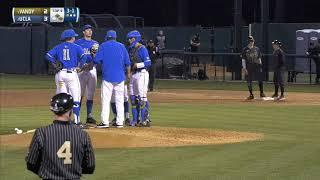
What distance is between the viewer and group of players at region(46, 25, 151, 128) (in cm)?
1398

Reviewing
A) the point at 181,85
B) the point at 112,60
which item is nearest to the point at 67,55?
the point at 112,60

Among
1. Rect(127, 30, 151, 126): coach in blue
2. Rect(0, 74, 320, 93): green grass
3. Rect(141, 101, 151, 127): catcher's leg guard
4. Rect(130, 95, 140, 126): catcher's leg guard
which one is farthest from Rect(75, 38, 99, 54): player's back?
Rect(0, 74, 320, 93): green grass

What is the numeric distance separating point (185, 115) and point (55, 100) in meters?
13.6

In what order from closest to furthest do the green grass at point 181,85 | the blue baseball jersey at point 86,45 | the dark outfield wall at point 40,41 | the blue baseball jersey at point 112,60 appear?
1. the blue baseball jersey at point 112,60
2. the blue baseball jersey at point 86,45
3. the green grass at point 181,85
4. the dark outfield wall at point 40,41

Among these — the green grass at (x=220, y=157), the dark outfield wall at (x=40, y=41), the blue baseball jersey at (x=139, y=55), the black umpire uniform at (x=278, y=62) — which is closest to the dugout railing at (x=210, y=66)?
the dark outfield wall at (x=40, y=41)

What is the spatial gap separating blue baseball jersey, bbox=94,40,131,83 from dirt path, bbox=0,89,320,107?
335 inches

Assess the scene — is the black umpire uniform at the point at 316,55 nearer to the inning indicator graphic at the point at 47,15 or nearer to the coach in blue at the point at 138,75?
the inning indicator graphic at the point at 47,15

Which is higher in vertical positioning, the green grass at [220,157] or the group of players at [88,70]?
the group of players at [88,70]

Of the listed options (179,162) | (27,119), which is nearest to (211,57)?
(27,119)

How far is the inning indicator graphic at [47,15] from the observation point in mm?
39062

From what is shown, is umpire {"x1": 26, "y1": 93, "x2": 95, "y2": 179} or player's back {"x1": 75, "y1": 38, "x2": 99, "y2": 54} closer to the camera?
umpire {"x1": 26, "y1": 93, "x2": 95, "y2": 179}

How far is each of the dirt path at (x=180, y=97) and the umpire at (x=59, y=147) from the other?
55.4 feet

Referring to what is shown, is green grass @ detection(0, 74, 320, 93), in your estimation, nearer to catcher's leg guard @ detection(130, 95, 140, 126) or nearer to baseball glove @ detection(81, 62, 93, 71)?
catcher's leg guard @ detection(130, 95, 140, 126)

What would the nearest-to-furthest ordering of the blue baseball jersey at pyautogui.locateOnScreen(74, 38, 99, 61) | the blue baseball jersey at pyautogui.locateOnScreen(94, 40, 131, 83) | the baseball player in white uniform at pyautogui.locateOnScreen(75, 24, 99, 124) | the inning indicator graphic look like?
1. the blue baseball jersey at pyautogui.locateOnScreen(94, 40, 131, 83)
2. the blue baseball jersey at pyautogui.locateOnScreen(74, 38, 99, 61)
3. the baseball player in white uniform at pyautogui.locateOnScreen(75, 24, 99, 124)
4. the inning indicator graphic
